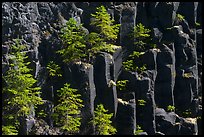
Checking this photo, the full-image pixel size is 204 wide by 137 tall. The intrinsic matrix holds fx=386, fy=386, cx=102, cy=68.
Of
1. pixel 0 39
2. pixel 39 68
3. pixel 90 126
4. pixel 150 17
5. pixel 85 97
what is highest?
pixel 150 17

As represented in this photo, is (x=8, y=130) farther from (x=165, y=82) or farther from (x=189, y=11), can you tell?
(x=189, y=11)

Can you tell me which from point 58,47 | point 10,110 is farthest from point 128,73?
point 10,110

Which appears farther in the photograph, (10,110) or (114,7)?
(114,7)

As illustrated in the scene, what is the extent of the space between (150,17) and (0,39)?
14.9m

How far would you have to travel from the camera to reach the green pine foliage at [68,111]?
28.4 metres

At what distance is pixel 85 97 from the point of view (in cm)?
2970

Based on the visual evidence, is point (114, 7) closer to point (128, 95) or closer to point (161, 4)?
point (161, 4)

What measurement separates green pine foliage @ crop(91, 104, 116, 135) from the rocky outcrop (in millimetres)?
444

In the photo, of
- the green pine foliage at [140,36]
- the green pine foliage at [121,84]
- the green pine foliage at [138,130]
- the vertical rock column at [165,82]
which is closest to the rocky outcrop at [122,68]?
the vertical rock column at [165,82]

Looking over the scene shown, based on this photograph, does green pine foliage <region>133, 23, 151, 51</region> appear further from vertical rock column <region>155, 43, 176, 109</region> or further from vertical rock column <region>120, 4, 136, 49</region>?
vertical rock column <region>155, 43, 176, 109</region>

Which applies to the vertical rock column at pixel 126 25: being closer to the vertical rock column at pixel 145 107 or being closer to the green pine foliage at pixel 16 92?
the vertical rock column at pixel 145 107

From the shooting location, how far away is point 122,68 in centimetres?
3328

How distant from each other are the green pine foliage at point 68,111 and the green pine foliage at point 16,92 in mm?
1819

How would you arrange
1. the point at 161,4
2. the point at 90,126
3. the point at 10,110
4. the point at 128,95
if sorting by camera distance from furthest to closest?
the point at 161,4 → the point at 128,95 → the point at 90,126 → the point at 10,110
